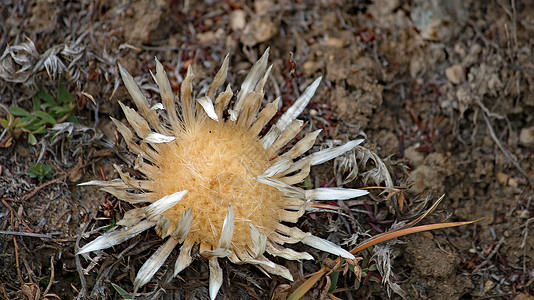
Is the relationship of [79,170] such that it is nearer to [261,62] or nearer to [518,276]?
[261,62]

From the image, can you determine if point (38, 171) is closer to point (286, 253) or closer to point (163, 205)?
point (163, 205)

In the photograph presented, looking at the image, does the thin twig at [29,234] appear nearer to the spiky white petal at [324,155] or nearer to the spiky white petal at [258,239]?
the spiky white petal at [258,239]

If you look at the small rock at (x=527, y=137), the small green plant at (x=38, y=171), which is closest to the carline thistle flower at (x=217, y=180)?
the small green plant at (x=38, y=171)

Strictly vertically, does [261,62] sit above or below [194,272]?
above

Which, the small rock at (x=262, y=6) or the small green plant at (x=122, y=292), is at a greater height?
the small rock at (x=262, y=6)

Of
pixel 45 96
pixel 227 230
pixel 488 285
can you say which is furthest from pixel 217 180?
pixel 488 285

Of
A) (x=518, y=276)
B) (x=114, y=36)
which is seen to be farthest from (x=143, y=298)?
(x=518, y=276)

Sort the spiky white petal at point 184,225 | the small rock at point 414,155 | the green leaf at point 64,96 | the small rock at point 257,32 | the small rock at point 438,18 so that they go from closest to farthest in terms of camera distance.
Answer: the spiky white petal at point 184,225 → the green leaf at point 64,96 → the small rock at point 414,155 → the small rock at point 257,32 → the small rock at point 438,18
